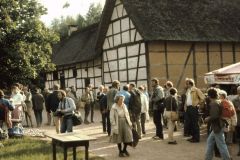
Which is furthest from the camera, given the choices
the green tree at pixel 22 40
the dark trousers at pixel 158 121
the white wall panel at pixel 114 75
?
the white wall panel at pixel 114 75

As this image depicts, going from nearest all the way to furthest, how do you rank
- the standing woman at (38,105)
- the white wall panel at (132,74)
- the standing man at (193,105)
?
the standing man at (193,105) < the standing woman at (38,105) < the white wall panel at (132,74)

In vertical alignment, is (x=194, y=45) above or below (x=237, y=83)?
above

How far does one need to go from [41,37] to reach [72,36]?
1410 centimetres

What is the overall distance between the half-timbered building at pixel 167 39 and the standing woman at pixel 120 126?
12595 millimetres

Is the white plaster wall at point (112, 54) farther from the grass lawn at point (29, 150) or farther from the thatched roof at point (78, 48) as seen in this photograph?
the grass lawn at point (29, 150)

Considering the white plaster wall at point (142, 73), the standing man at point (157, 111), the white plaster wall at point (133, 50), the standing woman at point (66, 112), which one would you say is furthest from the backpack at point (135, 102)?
the white plaster wall at point (133, 50)

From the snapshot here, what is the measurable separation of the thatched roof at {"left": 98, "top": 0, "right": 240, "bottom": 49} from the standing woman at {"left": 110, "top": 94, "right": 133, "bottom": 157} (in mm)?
12595

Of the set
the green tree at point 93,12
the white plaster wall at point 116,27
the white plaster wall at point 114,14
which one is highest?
the green tree at point 93,12

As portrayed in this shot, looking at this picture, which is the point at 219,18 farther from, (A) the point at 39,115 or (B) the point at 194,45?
(A) the point at 39,115

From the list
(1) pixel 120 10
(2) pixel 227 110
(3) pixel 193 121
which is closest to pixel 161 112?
(3) pixel 193 121

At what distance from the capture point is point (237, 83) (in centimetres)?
1541

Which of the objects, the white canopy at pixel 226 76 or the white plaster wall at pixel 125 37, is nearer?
the white canopy at pixel 226 76

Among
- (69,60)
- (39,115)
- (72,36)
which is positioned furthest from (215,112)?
(72,36)

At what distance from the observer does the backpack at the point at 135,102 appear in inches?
567
